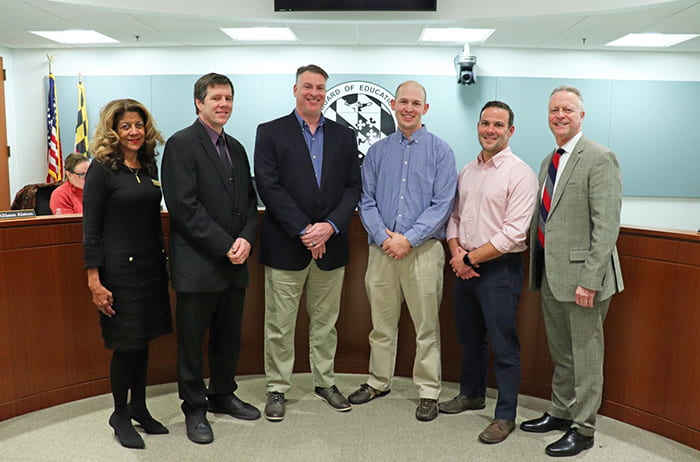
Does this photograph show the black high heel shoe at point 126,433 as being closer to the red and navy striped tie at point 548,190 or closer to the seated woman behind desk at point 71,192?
the seated woman behind desk at point 71,192

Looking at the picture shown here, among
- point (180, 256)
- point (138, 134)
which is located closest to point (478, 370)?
point (180, 256)

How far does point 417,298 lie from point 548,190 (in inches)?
34.9

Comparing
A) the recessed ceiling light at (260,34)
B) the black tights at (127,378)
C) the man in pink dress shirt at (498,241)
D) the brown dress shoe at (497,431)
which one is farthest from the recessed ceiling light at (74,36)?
the brown dress shoe at (497,431)

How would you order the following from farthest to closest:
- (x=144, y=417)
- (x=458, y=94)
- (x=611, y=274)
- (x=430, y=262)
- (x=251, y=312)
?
(x=458, y=94) → (x=251, y=312) → (x=430, y=262) → (x=144, y=417) → (x=611, y=274)

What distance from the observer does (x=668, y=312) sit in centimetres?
259

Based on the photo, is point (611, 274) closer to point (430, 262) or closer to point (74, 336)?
point (430, 262)

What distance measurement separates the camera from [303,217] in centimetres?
267

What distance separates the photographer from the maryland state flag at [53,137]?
6.99m

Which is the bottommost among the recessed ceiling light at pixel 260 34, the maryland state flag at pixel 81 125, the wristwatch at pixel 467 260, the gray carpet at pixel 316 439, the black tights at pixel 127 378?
the gray carpet at pixel 316 439

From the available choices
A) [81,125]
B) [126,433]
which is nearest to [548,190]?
[126,433]

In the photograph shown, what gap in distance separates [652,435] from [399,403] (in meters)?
1.33

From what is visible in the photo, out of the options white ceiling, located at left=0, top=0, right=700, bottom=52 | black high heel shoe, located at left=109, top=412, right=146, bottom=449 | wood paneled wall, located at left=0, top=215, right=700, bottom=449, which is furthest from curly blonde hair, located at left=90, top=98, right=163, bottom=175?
white ceiling, located at left=0, top=0, right=700, bottom=52

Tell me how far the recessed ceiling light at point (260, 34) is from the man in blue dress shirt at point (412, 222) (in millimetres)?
3897

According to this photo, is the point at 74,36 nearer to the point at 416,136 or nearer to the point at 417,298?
the point at 416,136
